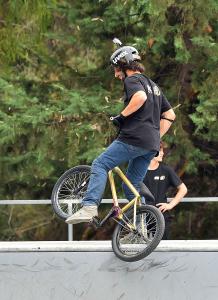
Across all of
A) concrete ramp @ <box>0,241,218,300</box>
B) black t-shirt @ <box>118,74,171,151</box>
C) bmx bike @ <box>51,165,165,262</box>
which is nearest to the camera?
concrete ramp @ <box>0,241,218,300</box>

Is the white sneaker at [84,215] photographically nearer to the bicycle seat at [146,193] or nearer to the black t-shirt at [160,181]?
the bicycle seat at [146,193]

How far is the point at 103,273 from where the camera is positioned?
19.6 ft

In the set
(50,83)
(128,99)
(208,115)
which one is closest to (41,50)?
(50,83)

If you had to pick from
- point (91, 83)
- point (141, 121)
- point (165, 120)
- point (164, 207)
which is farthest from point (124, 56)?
point (91, 83)

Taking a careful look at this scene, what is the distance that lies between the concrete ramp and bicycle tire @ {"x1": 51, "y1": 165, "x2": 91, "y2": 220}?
24.7 inches

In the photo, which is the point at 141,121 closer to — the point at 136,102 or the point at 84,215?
the point at 136,102

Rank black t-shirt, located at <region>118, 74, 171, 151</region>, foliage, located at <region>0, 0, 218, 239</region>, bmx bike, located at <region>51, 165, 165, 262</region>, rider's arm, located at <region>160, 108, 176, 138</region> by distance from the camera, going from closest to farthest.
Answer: bmx bike, located at <region>51, 165, 165, 262</region> → black t-shirt, located at <region>118, 74, 171, 151</region> → rider's arm, located at <region>160, 108, 176, 138</region> → foliage, located at <region>0, 0, 218, 239</region>

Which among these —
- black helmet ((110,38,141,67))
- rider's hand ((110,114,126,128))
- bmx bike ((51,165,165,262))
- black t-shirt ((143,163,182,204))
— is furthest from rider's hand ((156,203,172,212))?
black helmet ((110,38,141,67))

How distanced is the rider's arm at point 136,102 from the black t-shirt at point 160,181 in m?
1.49

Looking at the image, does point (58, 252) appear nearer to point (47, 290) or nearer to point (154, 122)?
point (47, 290)

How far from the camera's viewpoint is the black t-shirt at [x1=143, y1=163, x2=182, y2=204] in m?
7.38

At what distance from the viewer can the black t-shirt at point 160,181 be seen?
7.38 m

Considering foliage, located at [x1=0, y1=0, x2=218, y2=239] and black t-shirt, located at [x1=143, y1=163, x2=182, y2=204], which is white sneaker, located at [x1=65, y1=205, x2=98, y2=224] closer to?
black t-shirt, located at [x1=143, y1=163, x2=182, y2=204]

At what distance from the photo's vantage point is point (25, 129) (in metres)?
10.3
